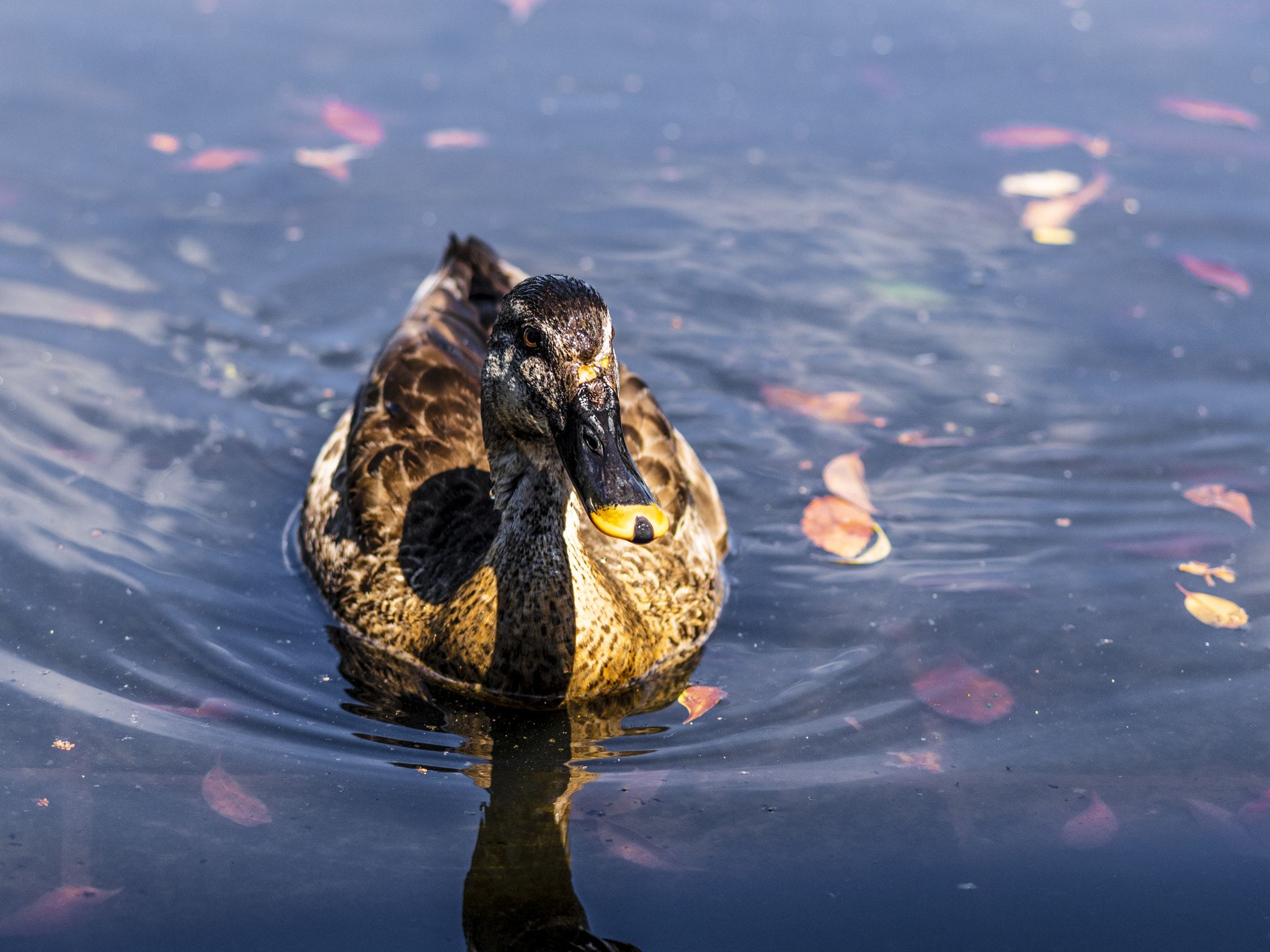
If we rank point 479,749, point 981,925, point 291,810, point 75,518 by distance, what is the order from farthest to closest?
1. point 75,518
2. point 479,749
3. point 291,810
4. point 981,925

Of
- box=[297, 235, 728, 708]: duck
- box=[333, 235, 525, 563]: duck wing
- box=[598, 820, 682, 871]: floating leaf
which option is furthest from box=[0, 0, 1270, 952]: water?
box=[333, 235, 525, 563]: duck wing

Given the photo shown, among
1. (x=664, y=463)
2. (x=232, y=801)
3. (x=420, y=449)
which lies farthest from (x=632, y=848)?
(x=420, y=449)

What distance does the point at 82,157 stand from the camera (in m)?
10.6

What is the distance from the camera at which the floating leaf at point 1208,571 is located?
6930mm

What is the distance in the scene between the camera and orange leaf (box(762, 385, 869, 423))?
847 cm

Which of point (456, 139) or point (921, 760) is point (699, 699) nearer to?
point (921, 760)

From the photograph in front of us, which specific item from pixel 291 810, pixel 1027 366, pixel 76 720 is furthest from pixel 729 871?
pixel 1027 366

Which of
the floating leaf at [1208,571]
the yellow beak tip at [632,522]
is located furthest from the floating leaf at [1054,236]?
the yellow beak tip at [632,522]

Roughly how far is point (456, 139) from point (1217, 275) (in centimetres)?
553

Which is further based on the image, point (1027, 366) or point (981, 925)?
point (1027, 366)

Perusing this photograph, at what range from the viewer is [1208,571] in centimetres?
699

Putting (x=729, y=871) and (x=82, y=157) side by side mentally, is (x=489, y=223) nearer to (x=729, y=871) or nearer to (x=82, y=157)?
(x=82, y=157)

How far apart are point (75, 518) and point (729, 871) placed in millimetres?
4027

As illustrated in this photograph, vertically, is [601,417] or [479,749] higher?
[601,417]
